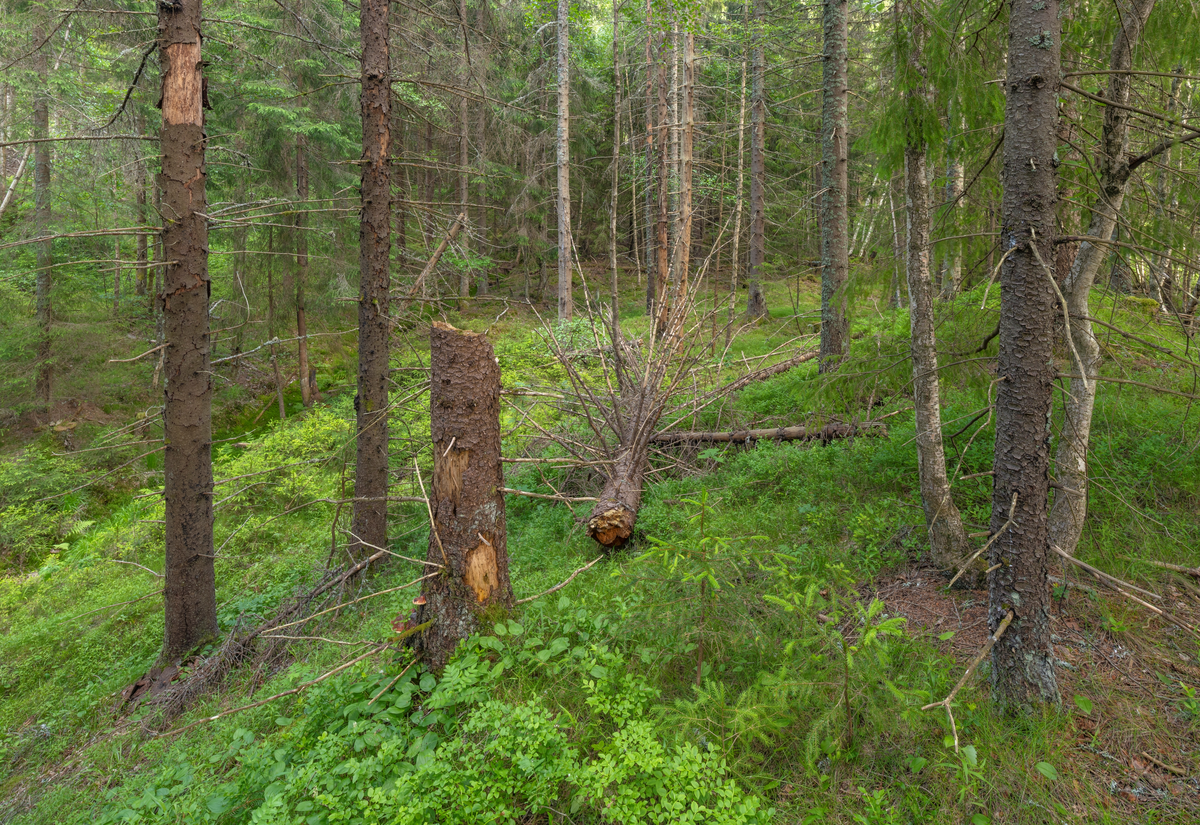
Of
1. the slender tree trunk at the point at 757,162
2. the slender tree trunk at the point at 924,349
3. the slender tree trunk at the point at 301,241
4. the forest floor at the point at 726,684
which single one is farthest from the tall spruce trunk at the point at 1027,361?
the slender tree trunk at the point at 301,241

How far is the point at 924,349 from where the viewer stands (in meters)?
4.10

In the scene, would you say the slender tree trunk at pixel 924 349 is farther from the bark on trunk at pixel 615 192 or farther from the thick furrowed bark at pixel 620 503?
the bark on trunk at pixel 615 192

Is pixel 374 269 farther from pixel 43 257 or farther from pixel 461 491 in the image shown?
pixel 43 257

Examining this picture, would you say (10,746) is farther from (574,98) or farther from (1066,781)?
(574,98)

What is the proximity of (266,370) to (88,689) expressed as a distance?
12946 millimetres

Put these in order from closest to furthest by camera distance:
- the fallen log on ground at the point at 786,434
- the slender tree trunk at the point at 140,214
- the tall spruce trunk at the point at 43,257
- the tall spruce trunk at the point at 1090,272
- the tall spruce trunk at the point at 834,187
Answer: the tall spruce trunk at the point at 1090,272, the fallen log on ground at the point at 786,434, the tall spruce trunk at the point at 834,187, the tall spruce trunk at the point at 43,257, the slender tree trunk at the point at 140,214

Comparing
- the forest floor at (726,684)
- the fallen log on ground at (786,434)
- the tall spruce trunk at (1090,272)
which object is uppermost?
the tall spruce trunk at (1090,272)

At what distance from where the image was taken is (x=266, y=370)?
17.1 m

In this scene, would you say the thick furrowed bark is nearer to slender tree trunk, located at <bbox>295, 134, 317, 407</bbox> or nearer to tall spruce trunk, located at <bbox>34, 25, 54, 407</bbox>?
slender tree trunk, located at <bbox>295, 134, 317, 407</bbox>

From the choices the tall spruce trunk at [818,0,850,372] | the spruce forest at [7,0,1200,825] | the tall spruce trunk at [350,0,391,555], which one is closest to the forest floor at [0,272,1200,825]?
the spruce forest at [7,0,1200,825]

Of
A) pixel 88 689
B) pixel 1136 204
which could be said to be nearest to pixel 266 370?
pixel 88 689

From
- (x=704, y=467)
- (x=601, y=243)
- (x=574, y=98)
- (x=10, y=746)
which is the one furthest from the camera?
(x=601, y=243)

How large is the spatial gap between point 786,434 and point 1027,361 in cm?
442

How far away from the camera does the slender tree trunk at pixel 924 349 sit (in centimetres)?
394
